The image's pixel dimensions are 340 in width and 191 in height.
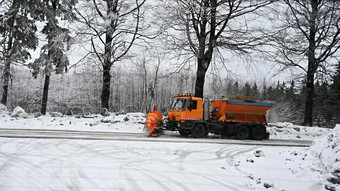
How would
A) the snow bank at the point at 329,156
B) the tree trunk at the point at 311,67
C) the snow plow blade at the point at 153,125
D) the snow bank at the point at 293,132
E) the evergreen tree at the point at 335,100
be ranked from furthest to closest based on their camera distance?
the evergreen tree at the point at 335,100 → the tree trunk at the point at 311,67 → the snow bank at the point at 293,132 → the snow plow blade at the point at 153,125 → the snow bank at the point at 329,156

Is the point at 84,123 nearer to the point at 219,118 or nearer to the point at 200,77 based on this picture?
the point at 219,118

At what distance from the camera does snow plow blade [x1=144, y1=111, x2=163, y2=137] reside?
436 inches

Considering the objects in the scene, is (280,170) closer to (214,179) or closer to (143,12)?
(214,179)

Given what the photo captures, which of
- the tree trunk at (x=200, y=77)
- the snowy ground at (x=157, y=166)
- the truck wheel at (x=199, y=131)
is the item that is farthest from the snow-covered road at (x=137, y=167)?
the tree trunk at (x=200, y=77)

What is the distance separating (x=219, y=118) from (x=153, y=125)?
389 centimetres

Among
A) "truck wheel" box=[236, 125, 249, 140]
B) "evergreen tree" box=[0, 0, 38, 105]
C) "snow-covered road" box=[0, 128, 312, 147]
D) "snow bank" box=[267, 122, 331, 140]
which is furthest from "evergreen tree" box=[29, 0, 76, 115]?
"snow bank" box=[267, 122, 331, 140]

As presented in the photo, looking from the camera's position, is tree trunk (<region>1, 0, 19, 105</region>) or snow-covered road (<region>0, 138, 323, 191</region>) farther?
tree trunk (<region>1, 0, 19, 105</region>)

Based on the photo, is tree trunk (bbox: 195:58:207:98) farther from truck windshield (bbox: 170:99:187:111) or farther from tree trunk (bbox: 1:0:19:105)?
tree trunk (bbox: 1:0:19:105)

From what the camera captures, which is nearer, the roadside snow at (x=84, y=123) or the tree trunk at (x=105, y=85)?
the roadside snow at (x=84, y=123)

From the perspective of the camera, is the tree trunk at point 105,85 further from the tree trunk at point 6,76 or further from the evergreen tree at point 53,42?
the tree trunk at point 6,76

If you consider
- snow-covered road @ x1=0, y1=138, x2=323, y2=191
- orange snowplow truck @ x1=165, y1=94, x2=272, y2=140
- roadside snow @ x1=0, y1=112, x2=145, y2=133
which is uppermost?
orange snowplow truck @ x1=165, y1=94, x2=272, y2=140

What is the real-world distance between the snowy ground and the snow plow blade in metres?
2.57

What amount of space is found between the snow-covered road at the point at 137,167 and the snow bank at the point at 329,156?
36cm

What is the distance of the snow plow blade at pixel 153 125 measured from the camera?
11.1 m
